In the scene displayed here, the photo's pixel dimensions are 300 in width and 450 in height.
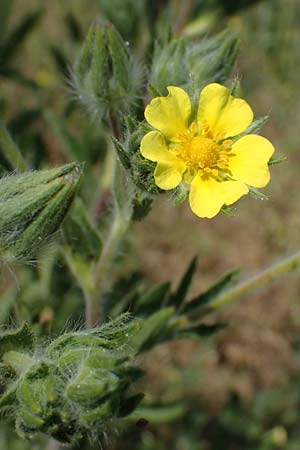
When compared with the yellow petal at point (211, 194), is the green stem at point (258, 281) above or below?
below

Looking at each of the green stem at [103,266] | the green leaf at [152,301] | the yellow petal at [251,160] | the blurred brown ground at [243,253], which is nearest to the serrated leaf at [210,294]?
the green leaf at [152,301]

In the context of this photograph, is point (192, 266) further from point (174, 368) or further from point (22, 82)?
point (174, 368)

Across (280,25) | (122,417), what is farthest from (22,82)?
(280,25)

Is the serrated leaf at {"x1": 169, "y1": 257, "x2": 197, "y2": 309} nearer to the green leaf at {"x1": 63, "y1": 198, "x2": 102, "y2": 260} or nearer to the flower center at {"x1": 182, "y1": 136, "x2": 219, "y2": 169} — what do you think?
the green leaf at {"x1": 63, "y1": 198, "x2": 102, "y2": 260}

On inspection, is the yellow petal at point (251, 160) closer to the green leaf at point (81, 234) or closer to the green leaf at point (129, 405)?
the green leaf at point (81, 234)

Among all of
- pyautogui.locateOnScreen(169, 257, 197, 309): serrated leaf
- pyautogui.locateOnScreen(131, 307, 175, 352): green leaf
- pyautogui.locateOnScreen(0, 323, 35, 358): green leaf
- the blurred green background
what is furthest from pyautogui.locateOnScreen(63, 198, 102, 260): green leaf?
the blurred green background
